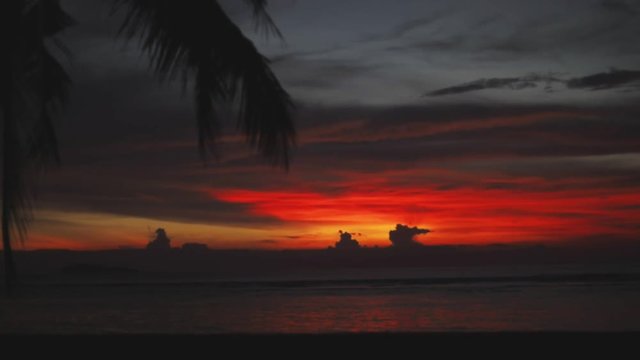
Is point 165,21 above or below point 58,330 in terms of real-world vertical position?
above

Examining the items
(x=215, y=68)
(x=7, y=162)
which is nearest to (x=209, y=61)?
(x=215, y=68)

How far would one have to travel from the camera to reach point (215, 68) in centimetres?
459

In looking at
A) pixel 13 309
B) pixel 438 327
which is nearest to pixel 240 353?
pixel 438 327

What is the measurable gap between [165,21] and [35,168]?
339 centimetres

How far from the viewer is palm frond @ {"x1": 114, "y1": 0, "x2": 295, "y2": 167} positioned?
180 inches

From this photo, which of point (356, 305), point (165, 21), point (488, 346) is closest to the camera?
point (165, 21)

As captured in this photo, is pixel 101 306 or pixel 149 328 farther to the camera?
pixel 101 306

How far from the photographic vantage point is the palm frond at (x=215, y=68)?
457 cm

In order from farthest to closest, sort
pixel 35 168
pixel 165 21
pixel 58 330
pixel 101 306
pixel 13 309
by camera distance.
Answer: pixel 101 306, pixel 13 309, pixel 58 330, pixel 35 168, pixel 165 21

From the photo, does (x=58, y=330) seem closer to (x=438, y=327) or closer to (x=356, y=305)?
(x=438, y=327)

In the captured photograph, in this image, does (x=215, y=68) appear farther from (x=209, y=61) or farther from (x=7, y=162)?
(x=7, y=162)

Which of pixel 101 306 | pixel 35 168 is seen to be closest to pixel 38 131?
pixel 35 168

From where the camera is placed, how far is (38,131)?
293 inches

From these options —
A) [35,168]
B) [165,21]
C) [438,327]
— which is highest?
[165,21]
